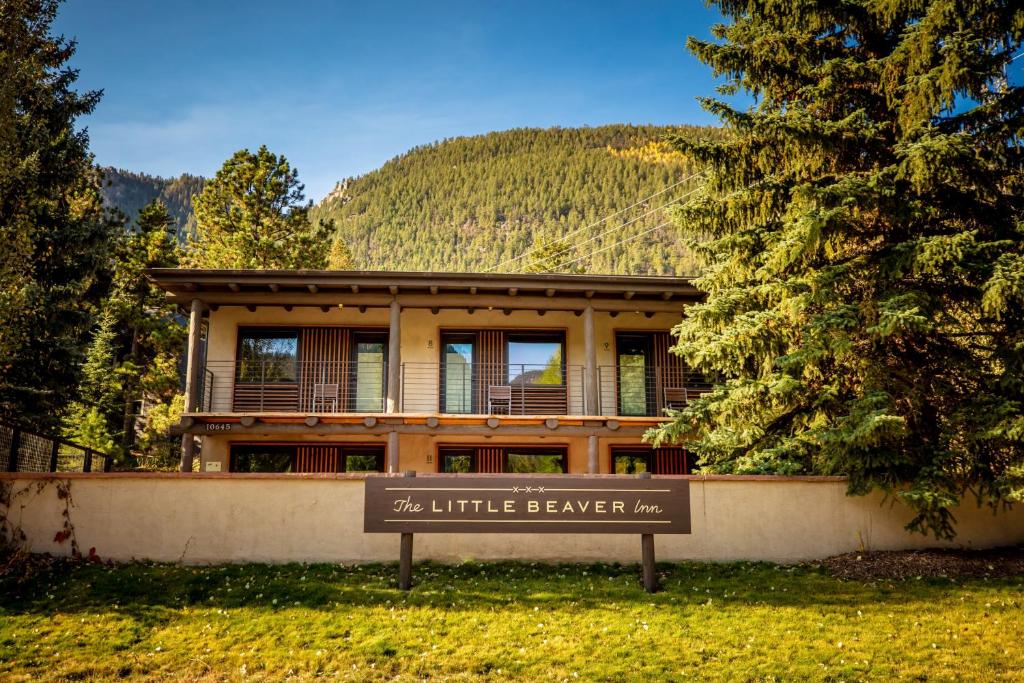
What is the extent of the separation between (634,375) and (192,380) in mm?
10200

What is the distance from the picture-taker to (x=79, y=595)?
8.72m

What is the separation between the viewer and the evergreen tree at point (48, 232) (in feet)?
40.1

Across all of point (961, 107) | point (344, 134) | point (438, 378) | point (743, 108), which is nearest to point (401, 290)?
point (438, 378)

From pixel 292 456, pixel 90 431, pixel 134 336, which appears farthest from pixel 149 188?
pixel 292 456

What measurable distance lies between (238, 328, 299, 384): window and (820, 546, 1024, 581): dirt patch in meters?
12.5

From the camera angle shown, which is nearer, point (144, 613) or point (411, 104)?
point (144, 613)

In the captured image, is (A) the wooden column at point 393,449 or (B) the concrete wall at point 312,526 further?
(A) the wooden column at point 393,449

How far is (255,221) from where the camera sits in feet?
→ 99.9

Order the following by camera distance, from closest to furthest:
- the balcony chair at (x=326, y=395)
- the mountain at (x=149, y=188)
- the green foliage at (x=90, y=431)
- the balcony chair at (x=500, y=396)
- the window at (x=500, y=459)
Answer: the balcony chair at (x=326, y=395) < the balcony chair at (x=500, y=396) < the window at (x=500, y=459) < the green foliage at (x=90, y=431) < the mountain at (x=149, y=188)

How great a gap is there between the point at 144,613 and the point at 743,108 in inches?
431

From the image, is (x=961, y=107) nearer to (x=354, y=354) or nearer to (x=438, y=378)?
(x=438, y=378)

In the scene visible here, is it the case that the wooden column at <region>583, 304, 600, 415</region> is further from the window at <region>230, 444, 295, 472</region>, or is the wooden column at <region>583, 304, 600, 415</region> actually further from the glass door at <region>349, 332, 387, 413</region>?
the window at <region>230, 444, 295, 472</region>

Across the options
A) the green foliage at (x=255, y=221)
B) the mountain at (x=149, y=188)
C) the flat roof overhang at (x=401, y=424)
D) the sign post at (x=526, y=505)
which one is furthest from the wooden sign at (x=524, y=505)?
the mountain at (x=149, y=188)

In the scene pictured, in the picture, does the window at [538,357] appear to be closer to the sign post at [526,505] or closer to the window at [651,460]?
the window at [651,460]
